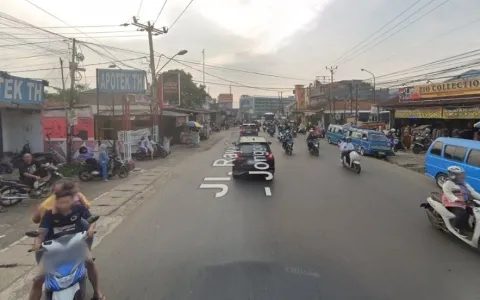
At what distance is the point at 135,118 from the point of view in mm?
28266

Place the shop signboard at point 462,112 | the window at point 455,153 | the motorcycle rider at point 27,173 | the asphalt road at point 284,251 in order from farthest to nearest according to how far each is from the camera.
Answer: the shop signboard at point 462,112 < the window at point 455,153 < the motorcycle rider at point 27,173 < the asphalt road at point 284,251

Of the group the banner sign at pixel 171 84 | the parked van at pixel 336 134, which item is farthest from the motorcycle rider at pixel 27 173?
the banner sign at pixel 171 84

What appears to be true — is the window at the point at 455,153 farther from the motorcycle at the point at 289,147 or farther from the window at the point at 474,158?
the motorcycle at the point at 289,147

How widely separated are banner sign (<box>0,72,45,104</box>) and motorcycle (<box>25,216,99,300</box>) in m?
12.1

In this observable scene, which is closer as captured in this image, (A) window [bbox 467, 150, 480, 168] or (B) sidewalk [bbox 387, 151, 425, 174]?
(A) window [bbox 467, 150, 480, 168]

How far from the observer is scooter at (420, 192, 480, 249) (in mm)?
6266

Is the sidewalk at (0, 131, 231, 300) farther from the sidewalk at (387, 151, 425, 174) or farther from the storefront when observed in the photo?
the sidewalk at (387, 151, 425, 174)

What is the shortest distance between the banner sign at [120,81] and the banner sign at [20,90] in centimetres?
295

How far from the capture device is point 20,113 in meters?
18.1

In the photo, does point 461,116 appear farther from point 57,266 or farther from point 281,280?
point 57,266

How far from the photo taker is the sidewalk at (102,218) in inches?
213

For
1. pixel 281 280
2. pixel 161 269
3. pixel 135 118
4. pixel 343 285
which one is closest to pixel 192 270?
pixel 161 269

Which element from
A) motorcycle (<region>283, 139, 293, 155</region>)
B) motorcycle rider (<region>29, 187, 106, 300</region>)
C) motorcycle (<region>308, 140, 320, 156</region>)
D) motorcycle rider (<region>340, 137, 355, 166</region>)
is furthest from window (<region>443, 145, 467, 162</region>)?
motorcycle (<region>283, 139, 293, 155</region>)

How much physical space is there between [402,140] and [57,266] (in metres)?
27.5
